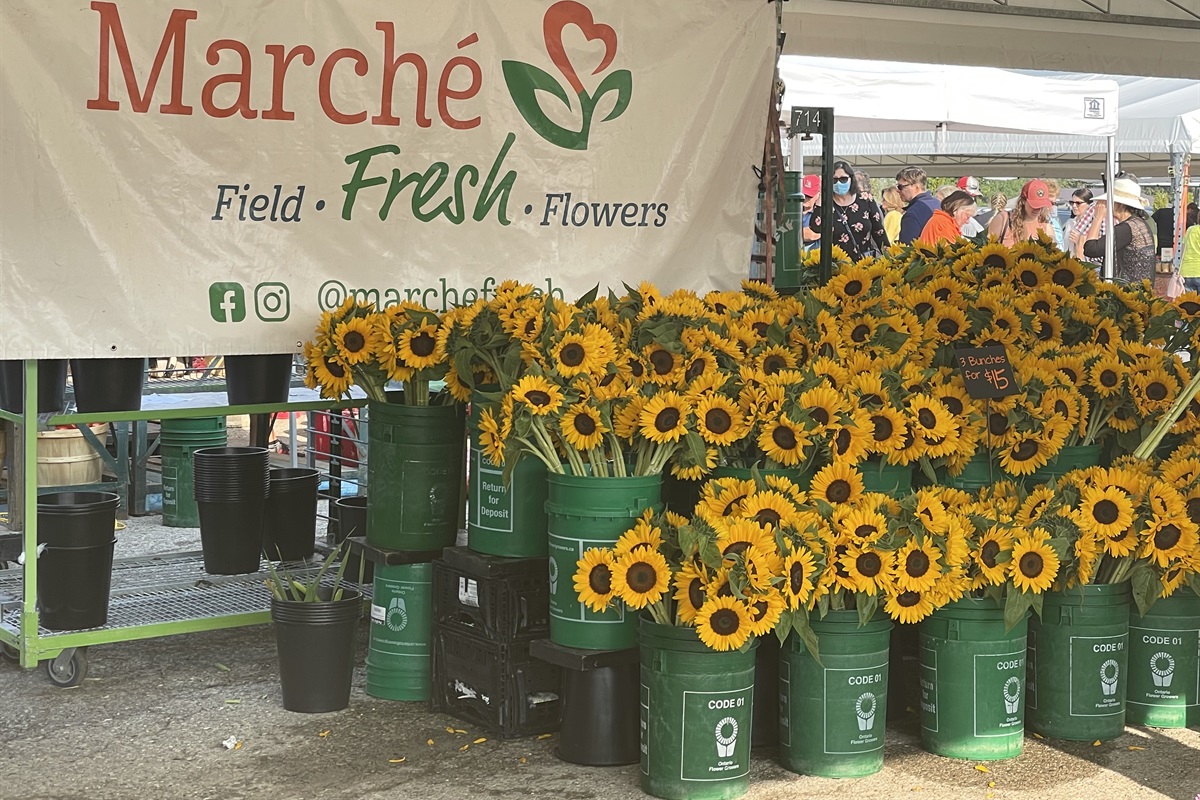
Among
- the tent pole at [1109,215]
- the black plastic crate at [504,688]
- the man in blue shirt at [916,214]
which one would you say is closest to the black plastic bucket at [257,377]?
the black plastic crate at [504,688]

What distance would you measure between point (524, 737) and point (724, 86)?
269 centimetres

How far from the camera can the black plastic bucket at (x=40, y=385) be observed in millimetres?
4645

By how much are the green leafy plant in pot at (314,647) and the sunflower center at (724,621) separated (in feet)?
4.45

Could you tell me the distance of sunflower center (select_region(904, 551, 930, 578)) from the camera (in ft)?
12.5

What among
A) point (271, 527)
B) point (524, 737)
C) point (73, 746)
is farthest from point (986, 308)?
point (73, 746)

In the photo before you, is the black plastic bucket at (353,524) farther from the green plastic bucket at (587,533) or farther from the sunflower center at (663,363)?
the sunflower center at (663,363)

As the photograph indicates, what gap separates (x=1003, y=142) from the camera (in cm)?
1377

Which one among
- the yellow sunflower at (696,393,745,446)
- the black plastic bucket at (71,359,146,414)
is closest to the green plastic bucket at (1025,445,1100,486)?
the yellow sunflower at (696,393,745,446)

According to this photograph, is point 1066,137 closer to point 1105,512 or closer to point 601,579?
point 1105,512

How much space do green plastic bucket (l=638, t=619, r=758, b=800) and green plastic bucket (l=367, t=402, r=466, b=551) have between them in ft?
3.67

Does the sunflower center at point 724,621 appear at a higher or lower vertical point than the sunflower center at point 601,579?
lower

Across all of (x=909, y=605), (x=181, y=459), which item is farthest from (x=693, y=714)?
(x=181, y=459)

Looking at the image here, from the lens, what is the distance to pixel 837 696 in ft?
12.9

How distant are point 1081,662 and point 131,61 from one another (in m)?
3.32
